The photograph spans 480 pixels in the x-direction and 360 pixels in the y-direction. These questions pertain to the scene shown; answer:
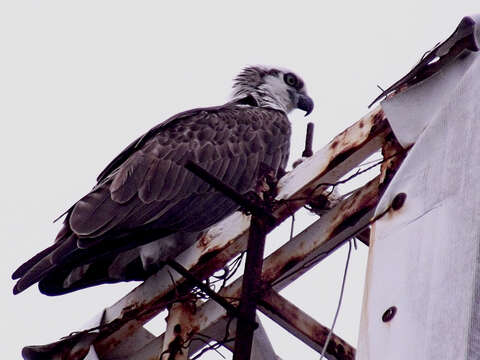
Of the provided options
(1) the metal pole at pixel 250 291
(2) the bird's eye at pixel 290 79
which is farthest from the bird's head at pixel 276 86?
(1) the metal pole at pixel 250 291

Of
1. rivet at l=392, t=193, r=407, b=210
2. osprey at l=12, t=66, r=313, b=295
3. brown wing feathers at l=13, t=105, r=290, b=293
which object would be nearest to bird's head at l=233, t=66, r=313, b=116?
osprey at l=12, t=66, r=313, b=295

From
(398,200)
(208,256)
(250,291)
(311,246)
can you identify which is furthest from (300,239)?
(398,200)

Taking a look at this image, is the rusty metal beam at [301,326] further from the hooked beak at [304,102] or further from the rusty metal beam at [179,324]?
the hooked beak at [304,102]

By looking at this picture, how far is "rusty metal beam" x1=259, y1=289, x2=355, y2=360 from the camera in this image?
191 inches

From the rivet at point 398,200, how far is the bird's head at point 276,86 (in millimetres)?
4938

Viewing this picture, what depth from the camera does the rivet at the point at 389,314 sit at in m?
3.27

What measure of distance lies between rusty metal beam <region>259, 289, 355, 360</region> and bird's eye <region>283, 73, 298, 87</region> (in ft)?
13.7

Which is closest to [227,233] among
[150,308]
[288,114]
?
[150,308]

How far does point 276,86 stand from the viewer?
347 inches

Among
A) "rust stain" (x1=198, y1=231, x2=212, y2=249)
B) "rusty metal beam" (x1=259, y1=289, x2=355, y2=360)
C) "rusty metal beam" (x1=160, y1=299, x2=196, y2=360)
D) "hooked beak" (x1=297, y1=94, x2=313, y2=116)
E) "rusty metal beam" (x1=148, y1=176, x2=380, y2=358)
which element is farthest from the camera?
"hooked beak" (x1=297, y1=94, x2=313, y2=116)

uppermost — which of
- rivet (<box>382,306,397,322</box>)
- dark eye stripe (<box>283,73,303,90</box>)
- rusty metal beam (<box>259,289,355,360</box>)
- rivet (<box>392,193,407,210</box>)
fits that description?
dark eye stripe (<box>283,73,303,90</box>)

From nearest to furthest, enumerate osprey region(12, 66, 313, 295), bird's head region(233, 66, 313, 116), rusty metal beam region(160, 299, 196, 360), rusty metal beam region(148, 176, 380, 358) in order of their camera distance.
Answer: rusty metal beam region(148, 176, 380, 358) < rusty metal beam region(160, 299, 196, 360) < osprey region(12, 66, 313, 295) < bird's head region(233, 66, 313, 116)

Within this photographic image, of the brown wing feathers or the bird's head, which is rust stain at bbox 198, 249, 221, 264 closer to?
the brown wing feathers

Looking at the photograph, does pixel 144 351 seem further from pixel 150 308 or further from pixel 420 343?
pixel 420 343
